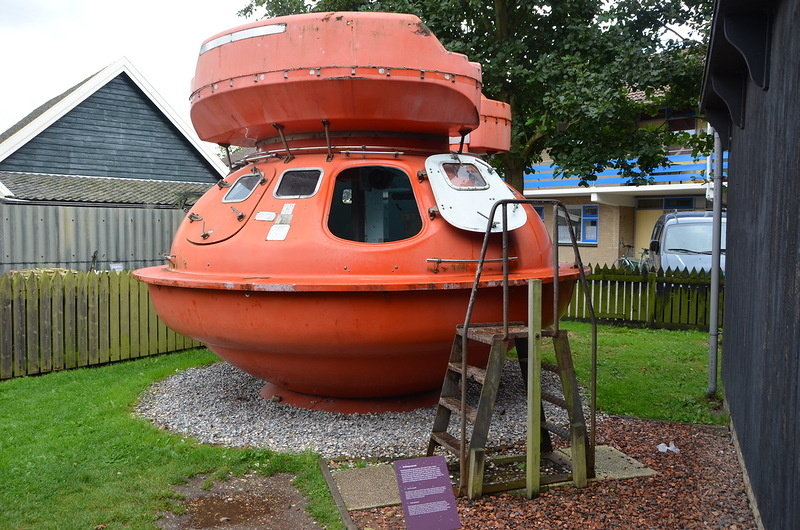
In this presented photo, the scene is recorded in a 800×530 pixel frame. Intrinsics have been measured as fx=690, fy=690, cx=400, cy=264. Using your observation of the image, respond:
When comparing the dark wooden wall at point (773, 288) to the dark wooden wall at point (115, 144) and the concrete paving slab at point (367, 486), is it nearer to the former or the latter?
the concrete paving slab at point (367, 486)

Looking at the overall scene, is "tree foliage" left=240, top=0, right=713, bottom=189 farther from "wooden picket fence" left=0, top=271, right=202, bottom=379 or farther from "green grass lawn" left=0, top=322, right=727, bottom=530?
"wooden picket fence" left=0, top=271, right=202, bottom=379

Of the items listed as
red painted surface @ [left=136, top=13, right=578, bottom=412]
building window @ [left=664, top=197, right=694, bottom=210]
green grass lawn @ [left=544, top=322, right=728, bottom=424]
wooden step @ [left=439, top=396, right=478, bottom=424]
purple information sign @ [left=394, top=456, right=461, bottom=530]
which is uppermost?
building window @ [left=664, top=197, right=694, bottom=210]

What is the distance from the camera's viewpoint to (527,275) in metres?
5.88

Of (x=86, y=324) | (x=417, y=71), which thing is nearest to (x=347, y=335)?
(x=417, y=71)

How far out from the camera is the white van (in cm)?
1359

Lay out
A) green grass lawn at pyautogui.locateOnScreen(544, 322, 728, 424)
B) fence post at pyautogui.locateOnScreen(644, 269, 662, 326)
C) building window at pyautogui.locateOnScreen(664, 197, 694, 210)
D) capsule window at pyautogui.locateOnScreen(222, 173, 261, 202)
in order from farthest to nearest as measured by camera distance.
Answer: building window at pyautogui.locateOnScreen(664, 197, 694, 210) → fence post at pyautogui.locateOnScreen(644, 269, 662, 326) → green grass lawn at pyautogui.locateOnScreen(544, 322, 728, 424) → capsule window at pyautogui.locateOnScreen(222, 173, 261, 202)

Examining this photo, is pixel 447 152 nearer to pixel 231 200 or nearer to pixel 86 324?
pixel 231 200

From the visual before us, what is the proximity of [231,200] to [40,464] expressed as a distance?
2.76 metres

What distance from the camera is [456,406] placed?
4.77m

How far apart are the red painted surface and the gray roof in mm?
7435

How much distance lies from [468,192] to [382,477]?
2.57 metres

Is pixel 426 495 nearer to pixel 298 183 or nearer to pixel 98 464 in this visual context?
pixel 98 464

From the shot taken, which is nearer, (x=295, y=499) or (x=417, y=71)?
(x=295, y=499)

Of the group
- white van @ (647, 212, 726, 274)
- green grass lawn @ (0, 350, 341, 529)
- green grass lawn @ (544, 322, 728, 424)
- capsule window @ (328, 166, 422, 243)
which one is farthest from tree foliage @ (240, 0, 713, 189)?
green grass lawn @ (0, 350, 341, 529)
